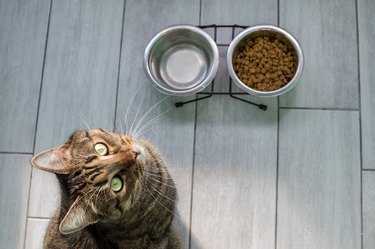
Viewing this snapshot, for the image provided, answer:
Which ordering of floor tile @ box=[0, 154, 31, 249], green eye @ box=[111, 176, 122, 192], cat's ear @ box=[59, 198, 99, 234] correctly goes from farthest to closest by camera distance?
floor tile @ box=[0, 154, 31, 249] → green eye @ box=[111, 176, 122, 192] → cat's ear @ box=[59, 198, 99, 234]

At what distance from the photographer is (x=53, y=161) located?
1148 mm

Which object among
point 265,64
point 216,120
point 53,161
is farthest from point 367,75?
point 53,161

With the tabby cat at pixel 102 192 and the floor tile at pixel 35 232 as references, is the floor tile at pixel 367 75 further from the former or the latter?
the floor tile at pixel 35 232

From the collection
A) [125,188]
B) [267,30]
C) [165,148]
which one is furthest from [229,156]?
[125,188]

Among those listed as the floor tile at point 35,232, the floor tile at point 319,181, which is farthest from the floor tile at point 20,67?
the floor tile at point 319,181

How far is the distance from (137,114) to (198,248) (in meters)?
0.61

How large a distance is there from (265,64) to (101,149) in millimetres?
778

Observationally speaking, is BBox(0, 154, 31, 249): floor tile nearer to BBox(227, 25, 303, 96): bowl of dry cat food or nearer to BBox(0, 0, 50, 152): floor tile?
BBox(0, 0, 50, 152): floor tile

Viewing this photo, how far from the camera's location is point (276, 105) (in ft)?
5.59

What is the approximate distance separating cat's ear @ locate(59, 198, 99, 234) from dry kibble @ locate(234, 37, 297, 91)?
0.82 meters

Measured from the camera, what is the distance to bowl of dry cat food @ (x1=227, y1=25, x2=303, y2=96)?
5.21 feet

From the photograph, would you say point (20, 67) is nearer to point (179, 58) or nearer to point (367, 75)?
point (179, 58)

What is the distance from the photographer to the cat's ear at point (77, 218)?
1.02m

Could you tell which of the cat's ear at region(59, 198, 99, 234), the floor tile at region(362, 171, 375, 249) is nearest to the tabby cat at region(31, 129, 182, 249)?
the cat's ear at region(59, 198, 99, 234)
